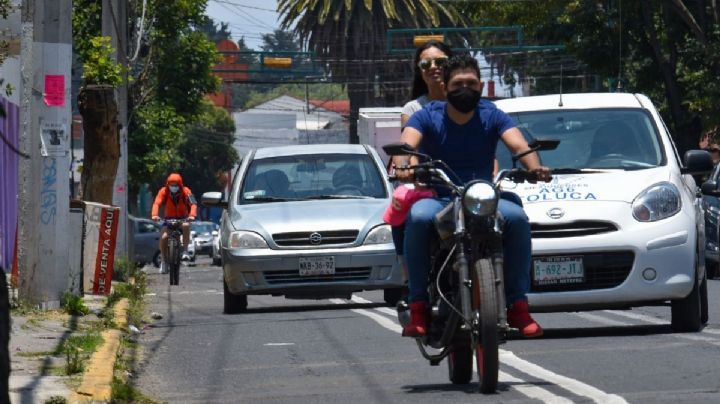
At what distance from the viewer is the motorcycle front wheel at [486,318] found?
303 inches

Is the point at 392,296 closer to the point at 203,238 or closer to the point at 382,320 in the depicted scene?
the point at 382,320

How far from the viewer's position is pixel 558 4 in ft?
126

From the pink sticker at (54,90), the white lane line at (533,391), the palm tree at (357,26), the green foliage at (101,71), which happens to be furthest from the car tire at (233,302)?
the palm tree at (357,26)

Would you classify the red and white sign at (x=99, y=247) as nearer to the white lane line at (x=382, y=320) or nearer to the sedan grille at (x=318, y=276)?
the sedan grille at (x=318, y=276)

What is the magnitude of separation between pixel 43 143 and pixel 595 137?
4890 millimetres

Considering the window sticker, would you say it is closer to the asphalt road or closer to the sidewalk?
the asphalt road

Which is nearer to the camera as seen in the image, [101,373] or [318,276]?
[101,373]

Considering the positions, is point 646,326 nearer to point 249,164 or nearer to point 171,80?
point 249,164

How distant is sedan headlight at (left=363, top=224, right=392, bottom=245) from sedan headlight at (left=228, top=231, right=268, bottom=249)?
98cm

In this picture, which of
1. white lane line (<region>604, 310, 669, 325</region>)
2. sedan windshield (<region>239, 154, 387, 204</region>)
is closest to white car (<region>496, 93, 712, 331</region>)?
white lane line (<region>604, 310, 669, 325</region>)

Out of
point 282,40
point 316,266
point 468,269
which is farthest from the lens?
point 282,40

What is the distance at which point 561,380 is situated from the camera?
859cm

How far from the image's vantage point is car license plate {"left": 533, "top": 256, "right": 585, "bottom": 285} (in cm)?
1127

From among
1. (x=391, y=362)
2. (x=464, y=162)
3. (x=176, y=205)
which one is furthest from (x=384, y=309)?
(x=176, y=205)
